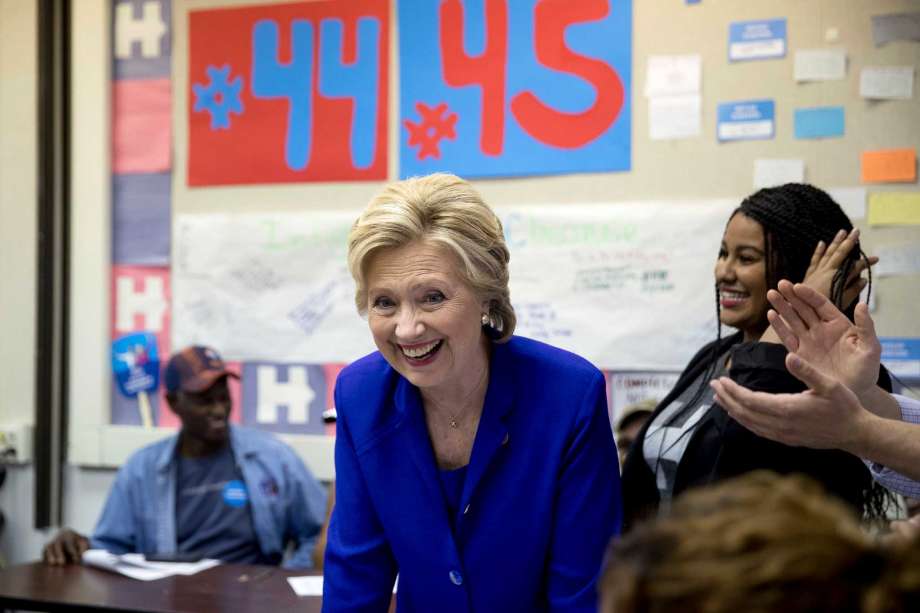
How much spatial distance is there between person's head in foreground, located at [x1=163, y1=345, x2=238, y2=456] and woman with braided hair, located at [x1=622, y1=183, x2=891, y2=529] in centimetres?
169

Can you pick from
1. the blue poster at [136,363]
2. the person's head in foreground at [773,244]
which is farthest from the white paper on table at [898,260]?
the blue poster at [136,363]

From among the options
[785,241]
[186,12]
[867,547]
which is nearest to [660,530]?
[867,547]

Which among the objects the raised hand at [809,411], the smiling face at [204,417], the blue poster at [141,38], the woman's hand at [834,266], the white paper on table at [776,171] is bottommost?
the smiling face at [204,417]

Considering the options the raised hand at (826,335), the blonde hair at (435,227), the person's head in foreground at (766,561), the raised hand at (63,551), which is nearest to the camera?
the person's head in foreground at (766,561)

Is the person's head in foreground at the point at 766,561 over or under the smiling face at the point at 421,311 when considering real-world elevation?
under

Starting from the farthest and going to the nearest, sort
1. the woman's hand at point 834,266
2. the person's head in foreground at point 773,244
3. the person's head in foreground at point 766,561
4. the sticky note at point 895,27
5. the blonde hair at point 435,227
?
the sticky note at point 895,27
the person's head in foreground at point 773,244
the woman's hand at point 834,266
the blonde hair at point 435,227
the person's head in foreground at point 766,561

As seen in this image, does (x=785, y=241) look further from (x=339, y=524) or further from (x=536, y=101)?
(x=536, y=101)

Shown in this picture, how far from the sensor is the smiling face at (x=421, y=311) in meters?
1.58

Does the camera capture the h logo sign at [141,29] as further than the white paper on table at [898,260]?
Yes

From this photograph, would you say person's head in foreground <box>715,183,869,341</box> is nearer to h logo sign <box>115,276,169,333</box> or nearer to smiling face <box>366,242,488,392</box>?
smiling face <box>366,242,488,392</box>

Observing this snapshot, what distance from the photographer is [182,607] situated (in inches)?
85.0

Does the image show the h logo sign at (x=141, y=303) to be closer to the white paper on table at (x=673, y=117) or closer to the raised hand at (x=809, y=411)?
the white paper on table at (x=673, y=117)

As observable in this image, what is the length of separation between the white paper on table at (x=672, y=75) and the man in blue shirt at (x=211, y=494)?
68.2 inches

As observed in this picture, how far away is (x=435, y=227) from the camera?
159cm
